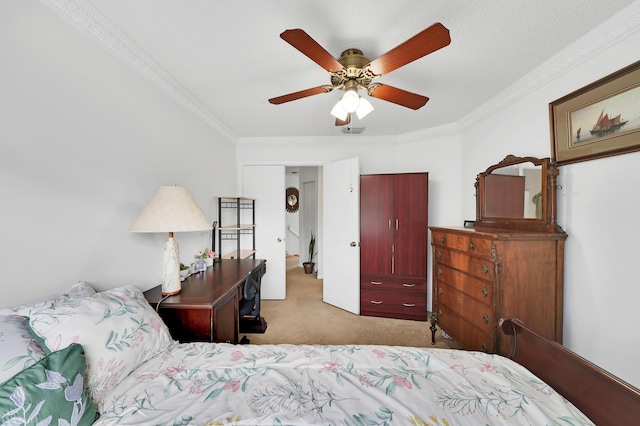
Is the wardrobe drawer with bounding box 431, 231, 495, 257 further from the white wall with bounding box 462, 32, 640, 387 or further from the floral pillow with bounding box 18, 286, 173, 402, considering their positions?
the floral pillow with bounding box 18, 286, 173, 402

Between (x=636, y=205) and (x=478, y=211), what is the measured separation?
1.15 meters

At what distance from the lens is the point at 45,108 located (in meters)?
1.17

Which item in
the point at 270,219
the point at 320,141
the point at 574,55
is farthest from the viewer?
the point at 270,219

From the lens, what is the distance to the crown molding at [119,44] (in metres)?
1.26

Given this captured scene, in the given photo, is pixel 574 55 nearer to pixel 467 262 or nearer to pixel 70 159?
pixel 467 262

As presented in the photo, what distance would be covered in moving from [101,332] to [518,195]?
9.55ft

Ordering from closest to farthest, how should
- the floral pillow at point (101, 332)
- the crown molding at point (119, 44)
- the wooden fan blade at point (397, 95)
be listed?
the floral pillow at point (101, 332) → the crown molding at point (119, 44) → the wooden fan blade at point (397, 95)

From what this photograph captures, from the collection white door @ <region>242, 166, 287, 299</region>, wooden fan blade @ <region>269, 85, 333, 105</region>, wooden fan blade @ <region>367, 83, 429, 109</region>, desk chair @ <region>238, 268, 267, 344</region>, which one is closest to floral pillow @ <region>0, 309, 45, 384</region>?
desk chair @ <region>238, 268, 267, 344</region>

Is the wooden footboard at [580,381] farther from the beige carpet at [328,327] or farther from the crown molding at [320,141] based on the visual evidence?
the crown molding at [320,141]

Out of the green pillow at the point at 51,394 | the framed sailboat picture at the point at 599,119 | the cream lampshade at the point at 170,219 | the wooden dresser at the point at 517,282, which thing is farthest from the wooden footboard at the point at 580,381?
the cream lampshade at the point at 170,219

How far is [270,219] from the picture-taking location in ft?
12.0

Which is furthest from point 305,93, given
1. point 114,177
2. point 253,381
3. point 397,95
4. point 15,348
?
point 15,348

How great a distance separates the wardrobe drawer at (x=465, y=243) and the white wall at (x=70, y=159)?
8.31 feet

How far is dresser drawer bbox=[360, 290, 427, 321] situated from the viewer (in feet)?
9.52
